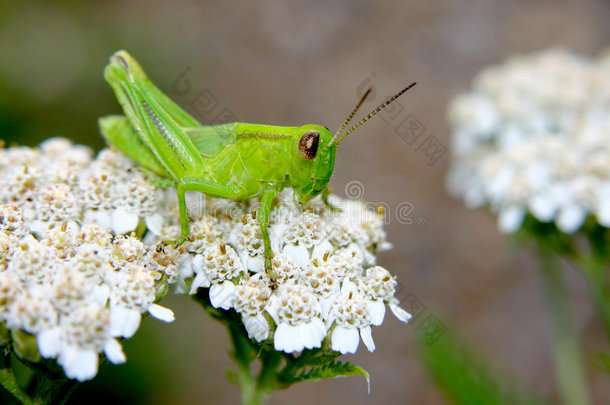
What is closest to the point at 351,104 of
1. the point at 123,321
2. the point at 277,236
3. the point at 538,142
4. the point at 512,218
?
the point at 538,142

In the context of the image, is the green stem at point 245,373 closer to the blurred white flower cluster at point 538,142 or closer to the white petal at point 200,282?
the white petal at point 200,282

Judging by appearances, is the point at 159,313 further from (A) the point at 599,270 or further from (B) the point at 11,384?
(A) the point at 599,270

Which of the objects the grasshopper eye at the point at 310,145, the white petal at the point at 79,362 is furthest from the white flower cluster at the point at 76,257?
the grasshopper eye at the point at 310,145

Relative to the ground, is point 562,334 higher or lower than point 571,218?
lower

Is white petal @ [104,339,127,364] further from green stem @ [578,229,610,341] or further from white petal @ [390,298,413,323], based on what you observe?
green stem @ [578,229,610,341]

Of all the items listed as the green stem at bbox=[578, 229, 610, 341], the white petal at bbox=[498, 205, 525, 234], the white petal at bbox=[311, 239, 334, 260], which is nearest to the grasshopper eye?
the white petal at bbox=[311, 239, 334, 260]

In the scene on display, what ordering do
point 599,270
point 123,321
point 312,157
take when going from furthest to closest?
point 599,270
point 312,157
point 123,321

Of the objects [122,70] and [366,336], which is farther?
[122,70]

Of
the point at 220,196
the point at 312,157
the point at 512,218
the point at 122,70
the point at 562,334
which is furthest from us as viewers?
the point at 562,334
